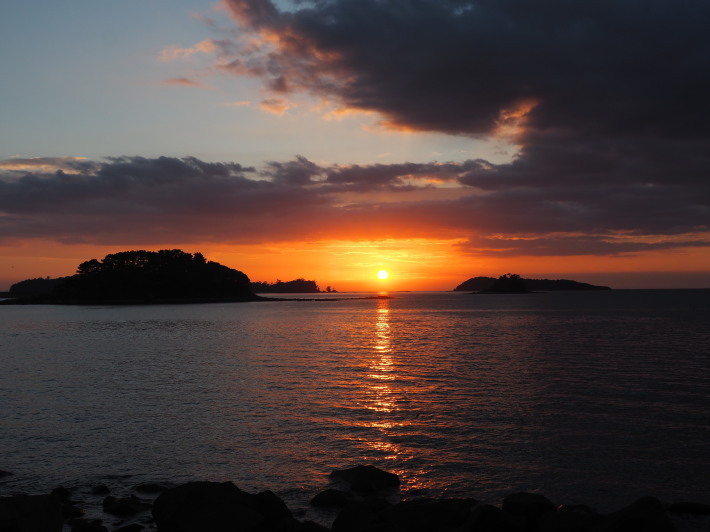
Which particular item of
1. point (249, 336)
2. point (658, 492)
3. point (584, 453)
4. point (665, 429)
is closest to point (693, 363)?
point (665, 429)

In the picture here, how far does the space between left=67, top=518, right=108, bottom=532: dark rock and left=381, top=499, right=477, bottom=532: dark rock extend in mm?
8040

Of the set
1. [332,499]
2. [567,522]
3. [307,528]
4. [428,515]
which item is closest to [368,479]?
[332,499]

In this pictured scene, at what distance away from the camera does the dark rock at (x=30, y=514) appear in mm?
13328

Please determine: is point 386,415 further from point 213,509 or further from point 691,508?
point 213,509

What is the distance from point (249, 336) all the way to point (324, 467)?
70.9 metres

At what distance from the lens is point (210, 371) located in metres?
49.2

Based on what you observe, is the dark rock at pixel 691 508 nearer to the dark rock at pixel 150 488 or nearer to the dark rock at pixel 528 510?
the dark rock at pixel 528 510

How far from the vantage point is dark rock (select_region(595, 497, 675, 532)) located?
43.4 ft

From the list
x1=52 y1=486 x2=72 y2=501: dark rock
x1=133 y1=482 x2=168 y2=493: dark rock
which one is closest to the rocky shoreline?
x1=52 y1=486 x2=72 y2=501: dark rock

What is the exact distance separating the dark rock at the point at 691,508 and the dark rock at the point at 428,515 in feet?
22.1

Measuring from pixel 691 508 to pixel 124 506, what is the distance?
17651 mm

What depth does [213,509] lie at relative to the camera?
1480 cm

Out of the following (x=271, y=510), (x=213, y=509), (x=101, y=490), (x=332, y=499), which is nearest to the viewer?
(x=213, y=509)

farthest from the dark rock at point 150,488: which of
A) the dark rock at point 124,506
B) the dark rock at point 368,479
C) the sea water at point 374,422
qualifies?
the dark rock at point 368,479
